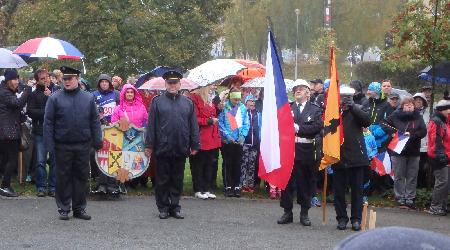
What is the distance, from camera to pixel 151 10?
2475 cm

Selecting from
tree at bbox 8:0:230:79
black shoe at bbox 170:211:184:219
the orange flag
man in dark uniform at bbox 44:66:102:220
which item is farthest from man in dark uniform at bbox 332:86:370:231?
tree at bbox 8:0:230:79

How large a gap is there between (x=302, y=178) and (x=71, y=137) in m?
2.86

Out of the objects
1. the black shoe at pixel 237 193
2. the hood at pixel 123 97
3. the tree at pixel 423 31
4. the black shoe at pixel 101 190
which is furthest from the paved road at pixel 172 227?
the tree at pixel 423 31

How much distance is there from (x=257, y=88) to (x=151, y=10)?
1165 cm

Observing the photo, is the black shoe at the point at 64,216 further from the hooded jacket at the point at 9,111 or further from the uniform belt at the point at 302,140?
the uniform belt at the point at 302,140

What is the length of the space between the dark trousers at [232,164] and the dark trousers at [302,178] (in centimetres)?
248

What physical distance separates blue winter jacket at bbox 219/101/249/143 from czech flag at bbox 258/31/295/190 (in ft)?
8.47

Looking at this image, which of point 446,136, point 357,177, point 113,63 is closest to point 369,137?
point 446,136

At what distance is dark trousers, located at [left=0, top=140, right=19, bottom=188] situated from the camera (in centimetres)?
1070

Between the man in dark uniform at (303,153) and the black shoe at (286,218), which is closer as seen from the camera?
the man in dark uniform at (303,153)

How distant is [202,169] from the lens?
11.6m

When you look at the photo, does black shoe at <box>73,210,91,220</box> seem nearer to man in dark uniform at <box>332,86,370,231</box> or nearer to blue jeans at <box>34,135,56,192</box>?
blue jeans at <box>34,135,56,192</box>

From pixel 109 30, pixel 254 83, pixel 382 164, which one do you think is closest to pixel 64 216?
pixel 382 164

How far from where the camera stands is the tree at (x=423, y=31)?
12026mm
